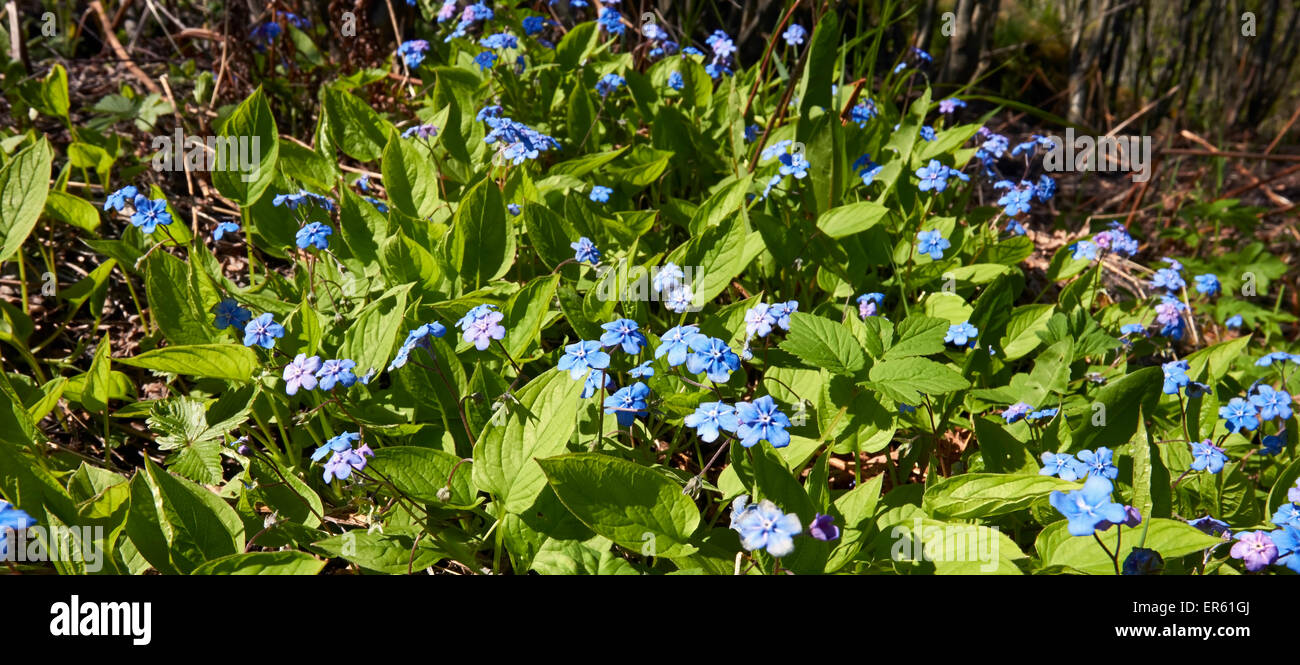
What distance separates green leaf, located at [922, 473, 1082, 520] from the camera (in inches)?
65.5

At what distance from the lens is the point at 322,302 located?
7.93 ft

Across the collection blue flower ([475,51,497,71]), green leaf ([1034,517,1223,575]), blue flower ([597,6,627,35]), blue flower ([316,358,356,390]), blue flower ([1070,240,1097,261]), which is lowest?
green leaf ([1034,517,1223,575])

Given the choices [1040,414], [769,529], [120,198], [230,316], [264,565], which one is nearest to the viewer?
[769,529]

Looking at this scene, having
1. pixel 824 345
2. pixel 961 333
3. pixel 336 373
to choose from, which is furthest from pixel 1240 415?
pixel 336 373

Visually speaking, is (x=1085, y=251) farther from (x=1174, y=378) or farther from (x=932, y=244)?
(x=1174, y=378)

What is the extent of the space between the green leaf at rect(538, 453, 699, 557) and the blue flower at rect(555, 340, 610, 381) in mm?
202

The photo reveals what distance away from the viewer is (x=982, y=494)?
174 cm

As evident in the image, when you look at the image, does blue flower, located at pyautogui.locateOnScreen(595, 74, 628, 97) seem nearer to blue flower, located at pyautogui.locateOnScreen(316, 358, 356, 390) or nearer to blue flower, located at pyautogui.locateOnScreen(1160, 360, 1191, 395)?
blue flower, located at pyautogui.locateOnScreen(316, 358, 356, 390)

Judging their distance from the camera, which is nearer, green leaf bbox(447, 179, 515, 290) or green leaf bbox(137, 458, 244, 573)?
green leaf bbox(137, 458, 244, 573)

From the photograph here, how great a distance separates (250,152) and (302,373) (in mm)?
940

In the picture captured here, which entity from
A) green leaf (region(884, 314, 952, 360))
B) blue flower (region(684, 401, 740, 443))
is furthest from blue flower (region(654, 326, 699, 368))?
green leaf (region(884, 314, 952, 360))

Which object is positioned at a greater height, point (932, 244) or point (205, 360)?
point (932, 244)
